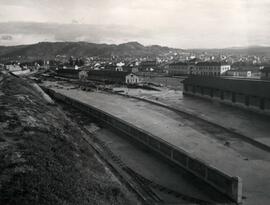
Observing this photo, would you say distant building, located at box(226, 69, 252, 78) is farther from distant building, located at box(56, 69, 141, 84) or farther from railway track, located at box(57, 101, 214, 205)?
railway track, located at box(57, 101, 214, 205)

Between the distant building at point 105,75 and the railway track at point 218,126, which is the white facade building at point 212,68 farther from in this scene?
the railway track at point 218,126

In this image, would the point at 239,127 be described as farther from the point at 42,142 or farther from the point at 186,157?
the point at 42,142

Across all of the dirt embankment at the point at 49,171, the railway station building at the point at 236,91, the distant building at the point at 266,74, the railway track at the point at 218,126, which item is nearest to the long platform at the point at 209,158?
the railway track at the point at 218,126

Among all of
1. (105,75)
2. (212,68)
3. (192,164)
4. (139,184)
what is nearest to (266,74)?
(212,68)

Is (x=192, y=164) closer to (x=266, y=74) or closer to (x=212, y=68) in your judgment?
(x=266, y=74)

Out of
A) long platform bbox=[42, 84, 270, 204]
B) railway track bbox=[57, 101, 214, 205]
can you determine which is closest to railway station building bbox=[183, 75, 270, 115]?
long platform bbox=[42, 84, 270, 204]

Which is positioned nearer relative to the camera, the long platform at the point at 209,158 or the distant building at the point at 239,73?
the long platform at the point at 209,158
